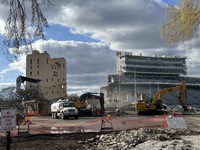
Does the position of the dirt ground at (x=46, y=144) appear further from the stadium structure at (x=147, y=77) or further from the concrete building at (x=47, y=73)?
the stadium structure at (x=147, y=77)

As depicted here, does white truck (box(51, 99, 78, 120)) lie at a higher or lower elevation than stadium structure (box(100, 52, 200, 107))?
lower

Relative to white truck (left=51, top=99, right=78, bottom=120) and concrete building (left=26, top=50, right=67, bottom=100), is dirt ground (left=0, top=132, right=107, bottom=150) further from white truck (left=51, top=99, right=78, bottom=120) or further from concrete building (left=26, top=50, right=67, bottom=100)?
concrete building (left=26, top=50, right=67, bottom=100)

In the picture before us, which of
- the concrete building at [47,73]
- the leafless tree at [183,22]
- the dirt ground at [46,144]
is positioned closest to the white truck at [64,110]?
the dirt ground at [46,144]

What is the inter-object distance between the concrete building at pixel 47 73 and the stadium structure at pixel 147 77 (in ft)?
78.5

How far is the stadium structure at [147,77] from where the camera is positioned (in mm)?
156250

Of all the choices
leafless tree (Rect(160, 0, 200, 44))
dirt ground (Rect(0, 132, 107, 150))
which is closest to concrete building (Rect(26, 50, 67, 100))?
dirt ground (Rect(0, 132, 107, 150))

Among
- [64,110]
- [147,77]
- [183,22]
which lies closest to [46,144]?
[183,22]

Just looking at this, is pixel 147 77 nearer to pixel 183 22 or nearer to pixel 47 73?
pixel 47 73

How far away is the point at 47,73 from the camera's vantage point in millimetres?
136625

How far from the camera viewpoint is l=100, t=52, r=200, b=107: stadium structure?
513 ft

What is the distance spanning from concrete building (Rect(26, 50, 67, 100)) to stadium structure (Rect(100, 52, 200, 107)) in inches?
943

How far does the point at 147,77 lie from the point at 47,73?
66.0 meters

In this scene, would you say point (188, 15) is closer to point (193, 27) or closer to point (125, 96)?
point (193, 27)

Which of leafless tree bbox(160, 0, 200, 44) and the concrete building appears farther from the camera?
the concrete building
